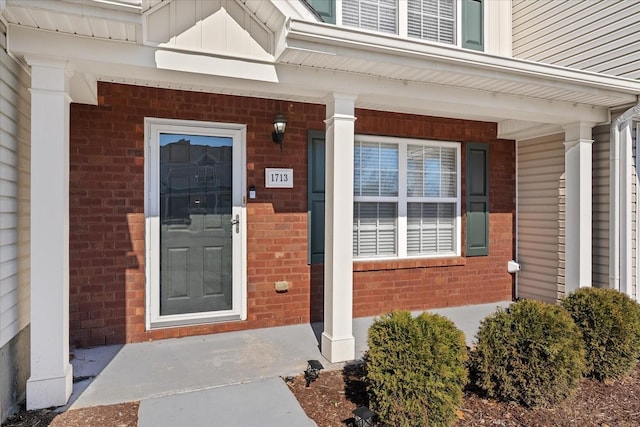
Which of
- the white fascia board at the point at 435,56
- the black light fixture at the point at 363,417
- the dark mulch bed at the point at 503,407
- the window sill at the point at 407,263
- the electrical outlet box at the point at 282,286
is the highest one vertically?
the white fascia board at the point at 435,56

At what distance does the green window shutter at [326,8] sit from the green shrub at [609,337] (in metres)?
3.89

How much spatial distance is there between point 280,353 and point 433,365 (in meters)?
1.72

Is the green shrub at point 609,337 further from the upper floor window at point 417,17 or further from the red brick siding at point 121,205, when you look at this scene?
the upper floor window at point 417,17

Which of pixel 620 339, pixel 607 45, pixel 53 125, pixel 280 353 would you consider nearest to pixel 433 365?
pixel 280 353

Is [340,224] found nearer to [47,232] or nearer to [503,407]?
[503,407]

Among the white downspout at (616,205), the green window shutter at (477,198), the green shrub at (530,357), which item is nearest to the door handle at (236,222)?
the green shrub at (530,357)

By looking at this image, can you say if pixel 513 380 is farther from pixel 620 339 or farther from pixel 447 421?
pixel 620 339

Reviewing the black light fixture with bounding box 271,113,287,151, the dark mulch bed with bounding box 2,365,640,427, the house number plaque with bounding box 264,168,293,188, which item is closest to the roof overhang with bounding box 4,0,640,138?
the black light fixture with bounding box 271,113,287,151

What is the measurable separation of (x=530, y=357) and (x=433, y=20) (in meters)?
4.23

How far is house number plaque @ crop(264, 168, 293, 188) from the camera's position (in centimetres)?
443

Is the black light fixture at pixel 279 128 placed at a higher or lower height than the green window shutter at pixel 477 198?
higher

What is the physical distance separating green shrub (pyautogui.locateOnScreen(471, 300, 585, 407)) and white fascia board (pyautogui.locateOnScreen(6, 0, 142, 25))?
330 cm

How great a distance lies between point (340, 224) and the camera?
357 cm

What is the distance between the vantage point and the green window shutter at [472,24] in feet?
17.4
